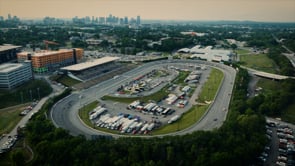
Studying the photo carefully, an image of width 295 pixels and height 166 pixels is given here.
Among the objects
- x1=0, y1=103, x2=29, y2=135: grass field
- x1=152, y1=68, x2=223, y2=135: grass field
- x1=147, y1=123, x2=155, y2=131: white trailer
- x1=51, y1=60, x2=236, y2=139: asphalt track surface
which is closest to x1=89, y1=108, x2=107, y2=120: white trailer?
x1=51, y1=60, x2=236, y2=139: asphalt track surface

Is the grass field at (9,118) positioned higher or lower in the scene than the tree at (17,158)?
lower

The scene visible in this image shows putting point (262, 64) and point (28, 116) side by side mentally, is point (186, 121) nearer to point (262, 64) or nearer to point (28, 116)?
point (28, 116)

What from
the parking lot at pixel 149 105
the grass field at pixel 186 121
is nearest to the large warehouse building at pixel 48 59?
the parking lot at pixel 149 105

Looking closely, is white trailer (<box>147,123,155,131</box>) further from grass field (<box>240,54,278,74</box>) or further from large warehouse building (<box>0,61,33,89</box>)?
grass field (<box>240,54,278,74</box>)

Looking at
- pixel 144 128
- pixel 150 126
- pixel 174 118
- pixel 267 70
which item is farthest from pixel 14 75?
pixel 267 70

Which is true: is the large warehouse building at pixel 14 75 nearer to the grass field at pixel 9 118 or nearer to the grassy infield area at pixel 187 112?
the grass field at pixel 9 118

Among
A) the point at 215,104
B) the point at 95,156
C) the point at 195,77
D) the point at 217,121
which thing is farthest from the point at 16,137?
the point at 195,77
